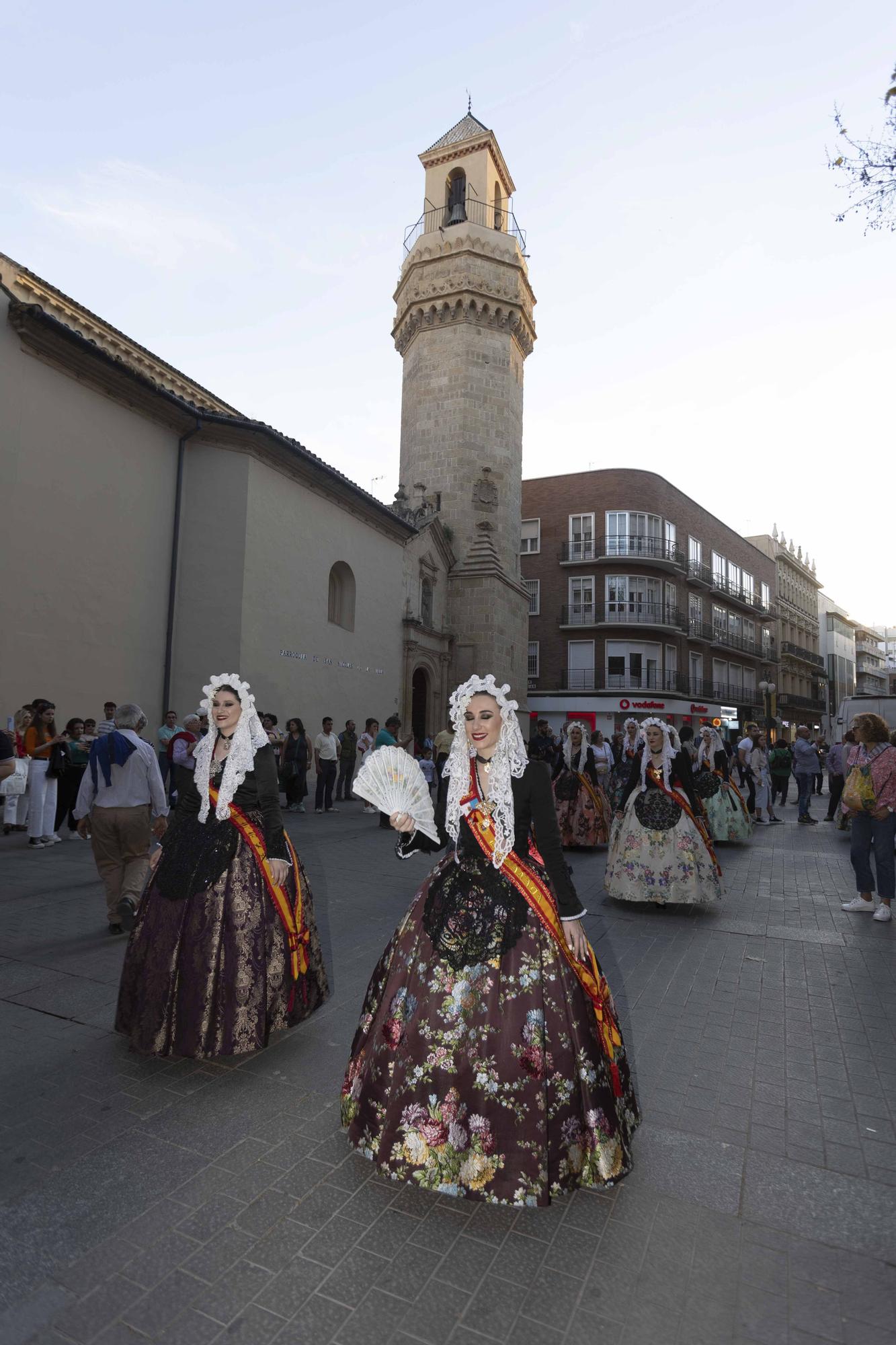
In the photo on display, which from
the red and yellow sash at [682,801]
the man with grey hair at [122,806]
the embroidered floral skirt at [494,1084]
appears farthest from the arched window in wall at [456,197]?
the embroidered floral skirt at [494,1084]

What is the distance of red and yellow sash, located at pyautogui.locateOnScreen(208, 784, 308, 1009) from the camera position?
3830 millimetres

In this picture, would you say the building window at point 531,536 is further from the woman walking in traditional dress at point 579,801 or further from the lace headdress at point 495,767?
the lace headdress at point 495,767

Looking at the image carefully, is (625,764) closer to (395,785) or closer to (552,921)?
(552,921)

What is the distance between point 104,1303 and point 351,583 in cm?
1848

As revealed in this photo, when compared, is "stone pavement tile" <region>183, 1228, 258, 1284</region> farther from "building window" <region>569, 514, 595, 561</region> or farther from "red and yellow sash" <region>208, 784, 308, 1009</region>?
"building window" <region>569, 514, 595, 561</region>

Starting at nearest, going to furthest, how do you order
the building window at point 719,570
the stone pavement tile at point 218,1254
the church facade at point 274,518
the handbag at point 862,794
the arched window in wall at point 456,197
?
the stone pavement tile at point 218,1254 → the handbag at point 862,794 → the church facade at point 274,518 → the arched window in wall at point 456,197 → the building window at point 719,570

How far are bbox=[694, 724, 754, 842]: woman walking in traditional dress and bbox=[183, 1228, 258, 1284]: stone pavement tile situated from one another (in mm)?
9247

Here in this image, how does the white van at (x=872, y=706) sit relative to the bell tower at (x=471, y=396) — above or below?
below

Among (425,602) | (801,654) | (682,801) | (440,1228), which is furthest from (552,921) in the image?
(801,654)

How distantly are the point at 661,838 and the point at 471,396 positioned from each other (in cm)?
2137

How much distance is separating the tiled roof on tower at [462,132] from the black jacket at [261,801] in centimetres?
3002

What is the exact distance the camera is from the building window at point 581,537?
35781mm

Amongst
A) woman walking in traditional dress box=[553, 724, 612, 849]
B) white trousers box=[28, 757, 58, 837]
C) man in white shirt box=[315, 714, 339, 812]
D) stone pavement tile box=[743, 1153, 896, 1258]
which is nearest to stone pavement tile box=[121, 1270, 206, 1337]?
stone pavement tile box=[743, 1153, 896, 1258]

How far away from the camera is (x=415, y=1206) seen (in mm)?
2531
